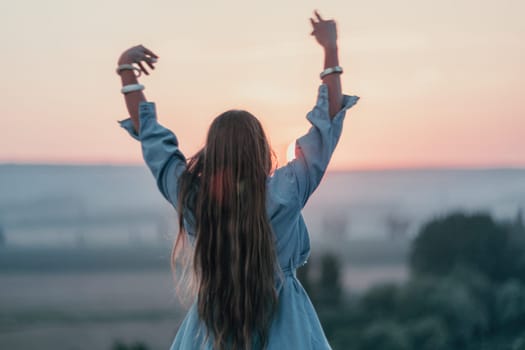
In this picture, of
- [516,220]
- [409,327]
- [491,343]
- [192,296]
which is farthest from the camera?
[409,327]

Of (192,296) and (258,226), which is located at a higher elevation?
(258,226)

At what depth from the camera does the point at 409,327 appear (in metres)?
12.0

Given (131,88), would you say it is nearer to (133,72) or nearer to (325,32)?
(133,72)

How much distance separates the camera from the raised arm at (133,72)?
2.72m

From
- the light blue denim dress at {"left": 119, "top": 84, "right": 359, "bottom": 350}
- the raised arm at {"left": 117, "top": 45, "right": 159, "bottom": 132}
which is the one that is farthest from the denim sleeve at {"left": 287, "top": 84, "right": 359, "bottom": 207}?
the raised arm at {"left": 117, "top": 45, "right": 159, "bottom": 132}

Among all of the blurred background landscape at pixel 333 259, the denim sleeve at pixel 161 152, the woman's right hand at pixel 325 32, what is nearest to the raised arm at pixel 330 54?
the woman's right hand at pixel 325 32

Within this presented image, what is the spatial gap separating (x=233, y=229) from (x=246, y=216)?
0.05 m

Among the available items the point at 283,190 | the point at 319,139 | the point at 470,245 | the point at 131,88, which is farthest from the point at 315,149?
the point at 470,245

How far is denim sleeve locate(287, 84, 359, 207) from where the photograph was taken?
2.54 meters

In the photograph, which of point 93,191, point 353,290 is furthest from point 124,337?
point 353,290

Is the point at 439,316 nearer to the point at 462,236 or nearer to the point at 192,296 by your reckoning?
the point at 462,236

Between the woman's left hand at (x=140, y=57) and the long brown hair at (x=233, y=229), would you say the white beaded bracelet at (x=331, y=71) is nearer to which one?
the long brown hair at (x=233, y=229)

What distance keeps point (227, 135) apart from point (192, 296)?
46 cm

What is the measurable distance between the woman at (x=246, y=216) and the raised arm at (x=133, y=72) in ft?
0.23
